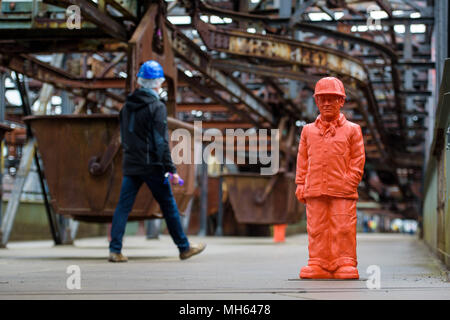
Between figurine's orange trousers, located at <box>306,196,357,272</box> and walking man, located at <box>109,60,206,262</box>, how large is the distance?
1.97 meters

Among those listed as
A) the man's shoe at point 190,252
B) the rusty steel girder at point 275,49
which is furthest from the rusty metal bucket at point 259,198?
the man's shoe at point 190,252

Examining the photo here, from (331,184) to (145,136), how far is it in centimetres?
245

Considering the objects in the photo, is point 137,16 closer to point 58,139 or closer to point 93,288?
point 58,139

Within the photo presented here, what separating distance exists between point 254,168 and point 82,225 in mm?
9489

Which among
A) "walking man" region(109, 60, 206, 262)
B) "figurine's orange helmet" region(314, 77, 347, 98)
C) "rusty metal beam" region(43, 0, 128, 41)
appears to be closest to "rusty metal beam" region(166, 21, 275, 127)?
"rusty metal beam" region(43, 0, 128, 41)

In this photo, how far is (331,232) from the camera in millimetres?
5418

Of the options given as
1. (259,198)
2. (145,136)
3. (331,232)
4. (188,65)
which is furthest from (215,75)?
(331,232)

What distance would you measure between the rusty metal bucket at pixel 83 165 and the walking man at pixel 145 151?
2.92 feet

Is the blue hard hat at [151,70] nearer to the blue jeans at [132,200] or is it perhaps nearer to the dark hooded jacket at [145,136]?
the dark hooded jacket at [145,136]

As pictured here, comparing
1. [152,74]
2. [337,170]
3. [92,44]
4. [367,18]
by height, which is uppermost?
[367,18]

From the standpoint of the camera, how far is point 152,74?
24.2 ft

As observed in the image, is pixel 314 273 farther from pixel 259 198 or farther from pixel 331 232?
pixel 259 198
